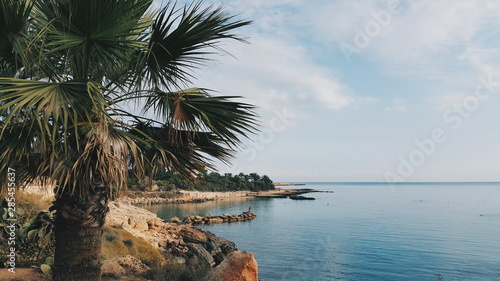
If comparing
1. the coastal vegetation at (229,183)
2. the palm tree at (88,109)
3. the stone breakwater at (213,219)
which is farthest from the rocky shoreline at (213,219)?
the palm tree at (88,109)

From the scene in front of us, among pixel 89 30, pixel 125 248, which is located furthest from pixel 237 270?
pixel 89 30

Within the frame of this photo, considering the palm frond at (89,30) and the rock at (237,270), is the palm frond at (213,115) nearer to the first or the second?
the palm frond at (89,30)

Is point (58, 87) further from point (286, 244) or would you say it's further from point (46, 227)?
point (286, 244)

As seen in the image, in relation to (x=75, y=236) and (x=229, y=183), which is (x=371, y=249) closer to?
(x=75, y=236)

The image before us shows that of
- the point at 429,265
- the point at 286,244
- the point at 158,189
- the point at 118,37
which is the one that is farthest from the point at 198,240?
the point at 158,189

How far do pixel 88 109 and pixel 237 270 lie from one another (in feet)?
23.2

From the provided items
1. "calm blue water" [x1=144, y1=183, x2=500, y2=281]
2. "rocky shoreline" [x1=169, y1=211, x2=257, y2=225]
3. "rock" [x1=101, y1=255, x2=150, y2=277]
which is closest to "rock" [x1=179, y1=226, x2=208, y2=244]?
"calm blue water" [x1=144, y1=183, x2=500, y2=281]

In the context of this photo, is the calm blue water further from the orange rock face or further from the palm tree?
the palm tree

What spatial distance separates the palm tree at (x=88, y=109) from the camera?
17.2 feet

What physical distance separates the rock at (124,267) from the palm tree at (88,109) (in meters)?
5.47

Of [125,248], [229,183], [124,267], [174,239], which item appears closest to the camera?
[124,267]

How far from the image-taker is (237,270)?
10523mm

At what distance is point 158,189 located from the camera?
8175 cm

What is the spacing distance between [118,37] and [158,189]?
79.3 meters
